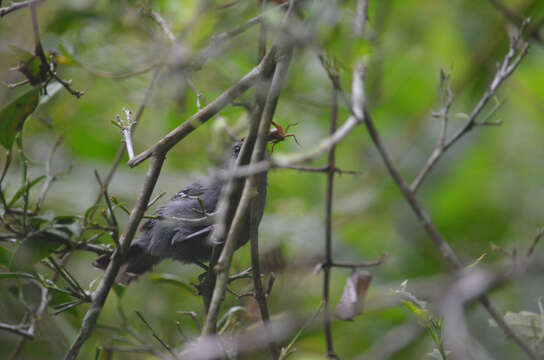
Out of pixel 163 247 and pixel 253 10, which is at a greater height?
pixel 253 10

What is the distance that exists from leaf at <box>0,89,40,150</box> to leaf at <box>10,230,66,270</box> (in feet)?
1.58

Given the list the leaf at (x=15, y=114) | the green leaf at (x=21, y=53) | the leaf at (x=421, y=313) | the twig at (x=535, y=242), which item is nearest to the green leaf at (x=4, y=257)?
the leaf at (x=15, y=114)

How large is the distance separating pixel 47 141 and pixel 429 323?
3235 millimetres

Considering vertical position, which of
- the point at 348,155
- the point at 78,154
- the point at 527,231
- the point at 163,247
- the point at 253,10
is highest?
the point at 253,10

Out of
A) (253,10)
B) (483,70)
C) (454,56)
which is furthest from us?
(454,56)

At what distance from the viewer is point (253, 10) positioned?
3.07m

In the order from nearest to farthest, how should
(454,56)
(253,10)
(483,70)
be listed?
(253,10) < (483,70) < (454,56)

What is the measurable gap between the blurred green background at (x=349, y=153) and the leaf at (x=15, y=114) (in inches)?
34.7

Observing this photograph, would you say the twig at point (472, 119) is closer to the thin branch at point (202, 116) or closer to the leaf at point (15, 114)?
the thin branch at point (202, 116)

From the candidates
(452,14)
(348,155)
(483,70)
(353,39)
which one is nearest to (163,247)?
(348,155)

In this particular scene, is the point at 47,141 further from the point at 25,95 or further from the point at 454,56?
the point at 454,56

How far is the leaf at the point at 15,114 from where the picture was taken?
218 cm

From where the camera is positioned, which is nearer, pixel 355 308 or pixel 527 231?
pixel 355 308

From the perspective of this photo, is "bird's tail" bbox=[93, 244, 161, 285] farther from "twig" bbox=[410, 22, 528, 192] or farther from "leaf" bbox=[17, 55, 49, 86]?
"twig" bbox=[410, 22, 528, 192]
